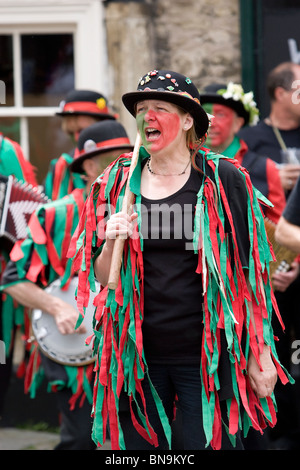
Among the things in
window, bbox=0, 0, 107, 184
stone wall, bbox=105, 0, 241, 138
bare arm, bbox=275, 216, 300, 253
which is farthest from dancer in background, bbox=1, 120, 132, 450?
window, bbox=0, 0, 107, 184

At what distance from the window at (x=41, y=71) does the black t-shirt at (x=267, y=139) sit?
3.90 feet

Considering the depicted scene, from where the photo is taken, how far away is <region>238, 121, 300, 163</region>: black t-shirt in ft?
16.7

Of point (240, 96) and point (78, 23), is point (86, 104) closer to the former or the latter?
point (78, 23)

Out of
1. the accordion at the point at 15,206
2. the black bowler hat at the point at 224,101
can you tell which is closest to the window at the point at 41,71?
the black bowler hat at the point at 224,101

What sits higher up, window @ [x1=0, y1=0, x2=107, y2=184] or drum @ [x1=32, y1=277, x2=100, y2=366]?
window @ [x1=0, y1=0, x2=107, y2=184]

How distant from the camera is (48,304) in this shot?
13.5 ft

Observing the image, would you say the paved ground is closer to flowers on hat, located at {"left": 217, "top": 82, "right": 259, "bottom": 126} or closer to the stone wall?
the stone wall

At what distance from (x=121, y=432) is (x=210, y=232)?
0.78 metres

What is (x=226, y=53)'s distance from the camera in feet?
19.5

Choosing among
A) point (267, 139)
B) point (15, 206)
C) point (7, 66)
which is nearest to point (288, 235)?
point (267, 139)

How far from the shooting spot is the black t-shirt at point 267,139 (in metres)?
5.09

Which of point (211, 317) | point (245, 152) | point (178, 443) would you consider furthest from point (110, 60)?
point (211, 317)

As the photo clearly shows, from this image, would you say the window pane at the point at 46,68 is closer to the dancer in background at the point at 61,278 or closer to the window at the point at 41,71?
the window at the point at 41,71

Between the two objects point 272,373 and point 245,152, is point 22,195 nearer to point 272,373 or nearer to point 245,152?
point 245,152
